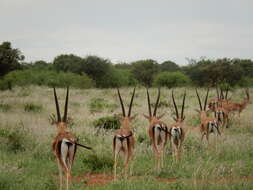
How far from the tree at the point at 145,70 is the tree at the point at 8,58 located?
22568 mm

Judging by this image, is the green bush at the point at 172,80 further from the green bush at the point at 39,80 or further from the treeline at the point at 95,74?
the green bush at the point at 39,80

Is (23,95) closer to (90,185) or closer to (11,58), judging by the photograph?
(11,58)

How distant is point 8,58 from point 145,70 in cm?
2478

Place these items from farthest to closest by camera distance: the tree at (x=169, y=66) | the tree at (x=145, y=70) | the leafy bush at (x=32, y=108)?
the tree at (x=169, y=66) → the tree at (x=145, y=70) → the leafy bush at (x=32, y=108)

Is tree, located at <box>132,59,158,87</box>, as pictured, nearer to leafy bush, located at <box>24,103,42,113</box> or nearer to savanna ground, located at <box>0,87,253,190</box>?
leafy bush, located at <box>24,103,42,113</box>

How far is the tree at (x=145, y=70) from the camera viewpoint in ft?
183

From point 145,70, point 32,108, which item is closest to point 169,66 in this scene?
point 145,70

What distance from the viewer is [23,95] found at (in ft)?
82.1

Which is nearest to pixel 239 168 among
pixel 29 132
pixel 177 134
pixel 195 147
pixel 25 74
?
pixel 177 134

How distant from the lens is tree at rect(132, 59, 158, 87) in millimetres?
55838

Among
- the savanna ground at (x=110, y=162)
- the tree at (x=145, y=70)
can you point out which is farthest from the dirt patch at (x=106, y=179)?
the tree at (x=145, y=70)

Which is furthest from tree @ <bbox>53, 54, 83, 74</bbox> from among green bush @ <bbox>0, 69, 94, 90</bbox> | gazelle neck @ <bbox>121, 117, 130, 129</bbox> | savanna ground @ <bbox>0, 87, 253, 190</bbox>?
gazelle neck @ <bbox>121, 117, 130, 129</bbox>

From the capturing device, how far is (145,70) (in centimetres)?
5712

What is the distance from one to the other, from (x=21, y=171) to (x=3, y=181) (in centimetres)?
100
